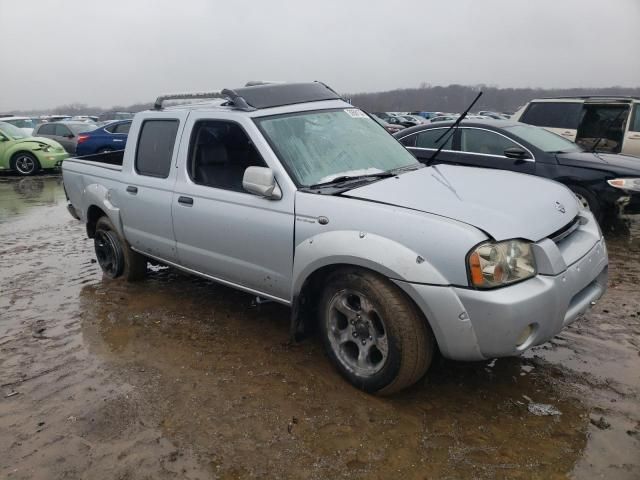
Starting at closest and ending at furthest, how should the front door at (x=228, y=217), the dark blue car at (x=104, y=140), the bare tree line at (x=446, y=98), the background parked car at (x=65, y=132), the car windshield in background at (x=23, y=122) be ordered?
the front door at (x=228, y=217) → the dark blue car at (x=104, y=140) → the background parked car at (x=65, y=132) → the car windshield in background at (x=23, y=122) → the bare tree line at (x=446, y=98)

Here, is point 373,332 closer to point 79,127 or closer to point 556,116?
point 556,116

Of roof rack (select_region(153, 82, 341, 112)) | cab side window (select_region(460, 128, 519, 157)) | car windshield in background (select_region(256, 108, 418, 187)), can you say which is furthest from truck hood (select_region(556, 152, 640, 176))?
roof rack (select_region(153, 82, 341, 112))

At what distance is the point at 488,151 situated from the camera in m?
7.02

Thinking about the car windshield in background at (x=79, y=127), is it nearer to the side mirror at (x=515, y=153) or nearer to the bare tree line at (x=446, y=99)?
the side mirror at (x=515, y=153)

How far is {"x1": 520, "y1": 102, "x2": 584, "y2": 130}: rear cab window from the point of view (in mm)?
9570

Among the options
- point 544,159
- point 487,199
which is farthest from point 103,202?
point 544,159

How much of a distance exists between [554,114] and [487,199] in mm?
7817

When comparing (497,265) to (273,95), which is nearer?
(497,265)

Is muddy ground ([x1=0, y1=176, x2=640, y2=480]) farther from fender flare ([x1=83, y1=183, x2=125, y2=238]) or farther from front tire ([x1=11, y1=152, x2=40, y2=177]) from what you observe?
front tire ([x1=11, y1=152, x2=40, y2=177])

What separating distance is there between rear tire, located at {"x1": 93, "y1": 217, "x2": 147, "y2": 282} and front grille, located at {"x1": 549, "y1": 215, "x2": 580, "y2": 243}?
388 centimetres

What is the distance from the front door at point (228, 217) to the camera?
11.3ft

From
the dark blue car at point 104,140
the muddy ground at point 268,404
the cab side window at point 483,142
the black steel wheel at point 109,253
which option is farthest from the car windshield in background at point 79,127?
the muddy ground at point 268,404

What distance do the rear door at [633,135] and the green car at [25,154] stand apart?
45.7 feet

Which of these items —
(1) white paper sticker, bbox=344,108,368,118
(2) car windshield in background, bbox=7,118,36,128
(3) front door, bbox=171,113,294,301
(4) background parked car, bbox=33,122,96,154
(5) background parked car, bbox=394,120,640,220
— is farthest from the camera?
(2) car windshield in background, bbox=7,118,36,128
